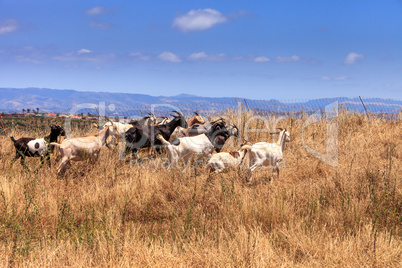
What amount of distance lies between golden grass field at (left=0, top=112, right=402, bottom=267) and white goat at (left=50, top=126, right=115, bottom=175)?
1.02 ft

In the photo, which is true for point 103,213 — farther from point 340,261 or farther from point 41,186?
point 340,261

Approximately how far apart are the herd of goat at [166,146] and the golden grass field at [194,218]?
35 centimetres

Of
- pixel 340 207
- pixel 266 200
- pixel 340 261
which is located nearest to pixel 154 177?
pixel 266 200

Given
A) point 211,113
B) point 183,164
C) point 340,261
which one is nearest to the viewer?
point 340,261

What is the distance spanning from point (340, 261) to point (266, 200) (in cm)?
198

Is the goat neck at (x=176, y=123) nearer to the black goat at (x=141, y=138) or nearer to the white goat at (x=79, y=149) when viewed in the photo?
the black goat at (x=141, y=138)

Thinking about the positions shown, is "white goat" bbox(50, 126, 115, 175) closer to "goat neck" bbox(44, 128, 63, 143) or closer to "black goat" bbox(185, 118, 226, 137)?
"goat neck" bbox(44, 128, 63, 143)

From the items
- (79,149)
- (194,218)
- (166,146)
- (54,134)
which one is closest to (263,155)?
(166,146)

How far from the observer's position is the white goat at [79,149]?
748 cm

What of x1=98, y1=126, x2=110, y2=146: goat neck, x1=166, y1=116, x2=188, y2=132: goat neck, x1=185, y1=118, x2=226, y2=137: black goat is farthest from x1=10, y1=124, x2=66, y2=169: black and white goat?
x1=185, y1=118, x2=226, y2=137: black goat

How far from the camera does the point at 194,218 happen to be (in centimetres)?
559

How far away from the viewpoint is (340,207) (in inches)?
229

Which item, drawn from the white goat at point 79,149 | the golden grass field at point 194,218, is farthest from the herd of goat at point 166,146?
the golden grass field at point 194,218

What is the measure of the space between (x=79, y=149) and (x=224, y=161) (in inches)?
132
